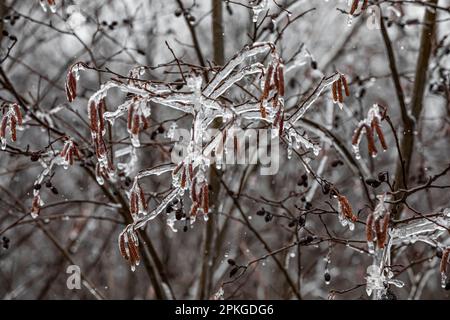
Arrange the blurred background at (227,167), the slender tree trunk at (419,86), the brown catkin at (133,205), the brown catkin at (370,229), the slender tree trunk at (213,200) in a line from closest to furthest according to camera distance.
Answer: the brown catkin at (370,229), the brown catkin at (133,205), the blurred background at (227,167), the slender tree trunk at (419,86), the slender tree trunk at (213,200)

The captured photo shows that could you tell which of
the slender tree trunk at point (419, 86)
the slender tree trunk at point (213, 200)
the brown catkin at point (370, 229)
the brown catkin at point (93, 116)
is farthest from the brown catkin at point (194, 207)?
the slender tree trunk at point (419, 86)

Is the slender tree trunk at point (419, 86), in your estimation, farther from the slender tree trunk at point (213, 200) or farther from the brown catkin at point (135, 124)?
the brown catkin at point (135, 124)

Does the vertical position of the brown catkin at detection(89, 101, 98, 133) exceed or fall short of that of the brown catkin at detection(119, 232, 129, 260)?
it exceeds it

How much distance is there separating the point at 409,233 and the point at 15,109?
2.17 meters

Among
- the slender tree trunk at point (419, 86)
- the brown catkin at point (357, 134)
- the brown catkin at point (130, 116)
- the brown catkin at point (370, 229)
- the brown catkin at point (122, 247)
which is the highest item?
the slender tree trunk at point (419, 86)

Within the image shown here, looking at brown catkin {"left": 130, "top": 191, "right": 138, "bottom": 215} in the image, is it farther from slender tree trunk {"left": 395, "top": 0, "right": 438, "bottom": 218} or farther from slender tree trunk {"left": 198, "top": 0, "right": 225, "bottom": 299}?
slender tree trunk {"left": 395, "top": 0, "right": 438, "bottom": 218}

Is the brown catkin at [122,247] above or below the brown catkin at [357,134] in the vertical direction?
below

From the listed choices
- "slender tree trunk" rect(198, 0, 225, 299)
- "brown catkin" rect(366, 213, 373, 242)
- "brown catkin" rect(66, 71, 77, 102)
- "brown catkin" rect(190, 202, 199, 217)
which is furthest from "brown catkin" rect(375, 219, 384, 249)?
"slender tree trunk" rect(198, 0, 225, 299)

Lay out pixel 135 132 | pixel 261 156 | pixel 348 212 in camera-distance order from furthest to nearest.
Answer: pixel 261 156 → pixel 348 212 → pixel 135 132

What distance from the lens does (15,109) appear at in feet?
10.6

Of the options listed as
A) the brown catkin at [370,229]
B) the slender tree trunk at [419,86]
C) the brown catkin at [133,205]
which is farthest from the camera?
the slender tree trunk at [419,86]

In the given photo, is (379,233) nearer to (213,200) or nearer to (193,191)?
(193,191)
